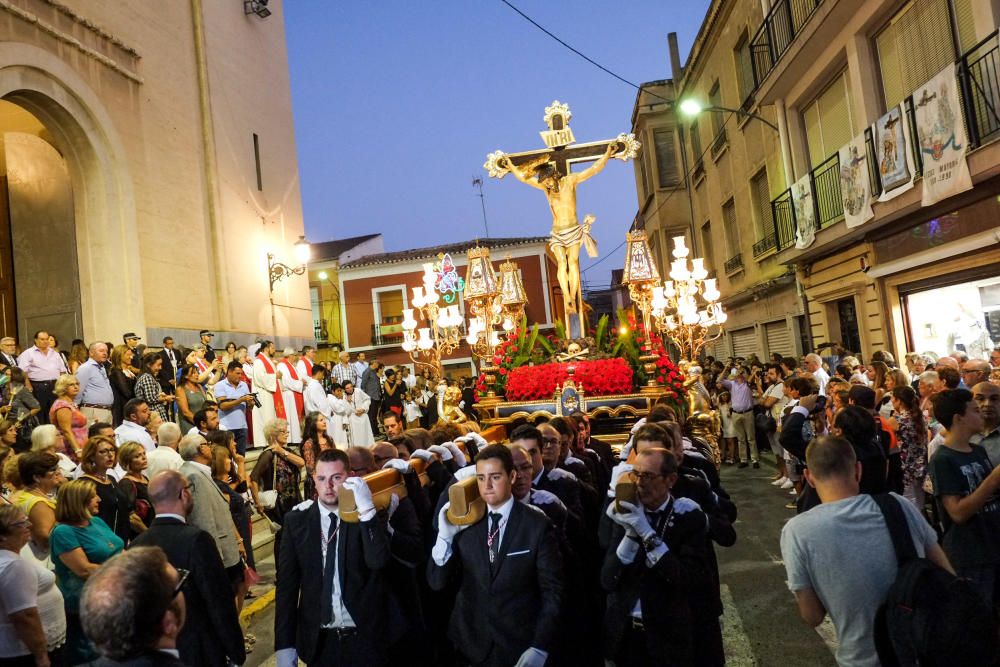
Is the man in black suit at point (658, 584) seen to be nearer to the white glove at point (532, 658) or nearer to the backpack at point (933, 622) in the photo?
the white glove at point (532, 658)

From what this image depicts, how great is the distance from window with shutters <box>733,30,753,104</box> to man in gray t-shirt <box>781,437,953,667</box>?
18.8 metres

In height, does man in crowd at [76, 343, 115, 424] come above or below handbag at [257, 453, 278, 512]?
above

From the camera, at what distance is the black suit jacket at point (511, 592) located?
3.23m

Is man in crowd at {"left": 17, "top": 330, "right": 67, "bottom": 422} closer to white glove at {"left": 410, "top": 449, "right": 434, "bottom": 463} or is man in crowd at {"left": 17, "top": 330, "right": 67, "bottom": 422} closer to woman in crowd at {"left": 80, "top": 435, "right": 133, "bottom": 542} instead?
woman in crowd at {"left": 80, "top": 435, "right": 133, "bottom": 542}

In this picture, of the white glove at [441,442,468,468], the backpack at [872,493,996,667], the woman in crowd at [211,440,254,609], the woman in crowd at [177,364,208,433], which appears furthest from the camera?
the woman in crowd at [177,364,208,433]

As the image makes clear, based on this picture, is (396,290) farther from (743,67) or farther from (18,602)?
(18,602)

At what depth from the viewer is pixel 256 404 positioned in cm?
1079

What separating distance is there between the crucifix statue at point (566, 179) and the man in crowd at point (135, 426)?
605 cm

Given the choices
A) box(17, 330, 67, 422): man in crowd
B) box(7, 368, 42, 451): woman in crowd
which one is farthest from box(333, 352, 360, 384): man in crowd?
box(7, 368, 42, 451): woman in crowd

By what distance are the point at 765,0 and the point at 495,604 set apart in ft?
57.1

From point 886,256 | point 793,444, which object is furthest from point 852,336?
point 793,444

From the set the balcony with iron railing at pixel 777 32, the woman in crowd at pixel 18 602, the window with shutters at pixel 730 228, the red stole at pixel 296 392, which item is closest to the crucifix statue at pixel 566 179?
the red stole at pixel 296 392

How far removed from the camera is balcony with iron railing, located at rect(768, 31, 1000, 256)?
8773 millimetres

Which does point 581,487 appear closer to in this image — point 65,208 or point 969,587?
point 969,587
